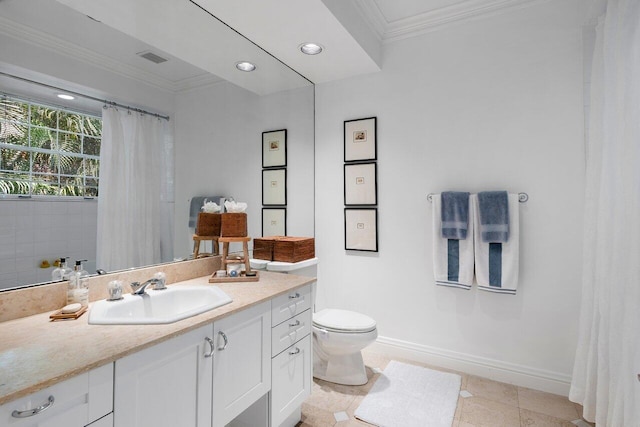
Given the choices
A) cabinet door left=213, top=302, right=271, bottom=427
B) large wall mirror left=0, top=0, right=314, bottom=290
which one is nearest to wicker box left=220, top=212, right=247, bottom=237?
large wall mirror left=0, top=0, right=314, bottom=290

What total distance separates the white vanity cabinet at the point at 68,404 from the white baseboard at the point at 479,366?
2202 mm

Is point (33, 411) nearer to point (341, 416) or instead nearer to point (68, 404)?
point (68, 404)

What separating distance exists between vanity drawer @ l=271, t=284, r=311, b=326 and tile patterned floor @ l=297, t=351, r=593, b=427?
663mm

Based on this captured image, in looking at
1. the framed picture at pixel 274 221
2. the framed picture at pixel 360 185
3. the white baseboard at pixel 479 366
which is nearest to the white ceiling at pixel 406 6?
the framed picture at pixel 360 185

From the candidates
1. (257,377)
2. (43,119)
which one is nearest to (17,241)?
(43,119)

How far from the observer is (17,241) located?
129cm

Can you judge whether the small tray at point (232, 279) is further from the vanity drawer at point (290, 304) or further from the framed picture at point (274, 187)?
the framed picture at point (274, 187)

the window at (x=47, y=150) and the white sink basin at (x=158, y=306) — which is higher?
the window at (x=47, y=150)

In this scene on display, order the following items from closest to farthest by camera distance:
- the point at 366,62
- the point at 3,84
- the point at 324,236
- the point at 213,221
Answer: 1. the point at 3,84
2. the point at 213,221
3. the point at 366,62
4. the point at 324,236

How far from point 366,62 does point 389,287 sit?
1.84 m

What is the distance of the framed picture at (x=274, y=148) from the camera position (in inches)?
105

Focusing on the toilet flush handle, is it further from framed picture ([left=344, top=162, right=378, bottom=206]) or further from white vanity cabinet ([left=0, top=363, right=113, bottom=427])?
white vanity cabinet ([left=0, top=363, right=113, bottom=427])

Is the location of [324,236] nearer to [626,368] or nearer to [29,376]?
[626,368]

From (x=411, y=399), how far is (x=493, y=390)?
0.60 m
